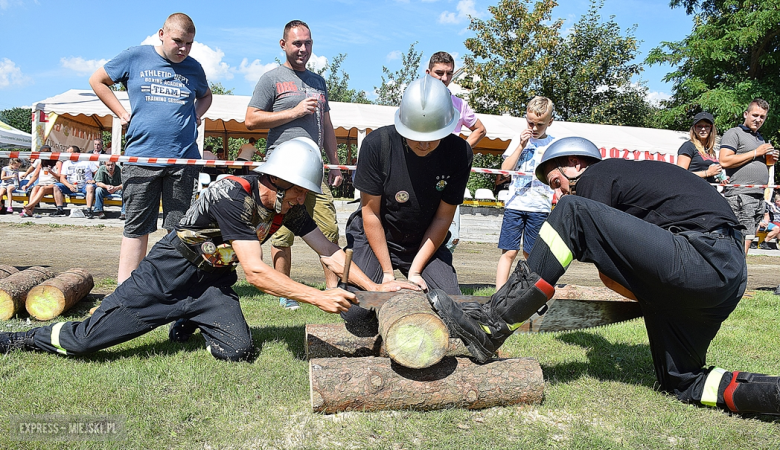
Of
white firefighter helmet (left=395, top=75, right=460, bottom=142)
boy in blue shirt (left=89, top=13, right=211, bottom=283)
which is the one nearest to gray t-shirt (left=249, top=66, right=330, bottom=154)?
boy in blue shirt (left=89, top=13, right=211, bottom=283)

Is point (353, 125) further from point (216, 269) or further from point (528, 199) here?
point (216, 269)

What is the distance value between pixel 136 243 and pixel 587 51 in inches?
1029

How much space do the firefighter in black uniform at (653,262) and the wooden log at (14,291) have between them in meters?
3.34

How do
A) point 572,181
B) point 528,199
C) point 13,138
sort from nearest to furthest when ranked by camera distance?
point 572,181 → point 528,199 → point 13,138

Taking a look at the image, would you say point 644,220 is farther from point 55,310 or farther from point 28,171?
point 28,171

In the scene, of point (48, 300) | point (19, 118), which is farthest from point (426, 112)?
point (19, 118)

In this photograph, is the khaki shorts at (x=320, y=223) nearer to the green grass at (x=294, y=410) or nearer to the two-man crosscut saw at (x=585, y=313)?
the green grass at (x=294, y=410)

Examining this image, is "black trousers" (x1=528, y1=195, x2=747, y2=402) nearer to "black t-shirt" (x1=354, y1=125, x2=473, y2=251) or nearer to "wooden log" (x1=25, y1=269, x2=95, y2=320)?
"black t-shirt" (x1=354, y1=125, x2=473, y2=251)

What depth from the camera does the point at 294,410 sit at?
2.97 m

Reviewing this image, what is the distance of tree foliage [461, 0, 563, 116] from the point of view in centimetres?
2498

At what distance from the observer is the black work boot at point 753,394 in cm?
292

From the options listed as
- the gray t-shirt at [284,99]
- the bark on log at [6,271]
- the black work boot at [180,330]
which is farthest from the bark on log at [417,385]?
the bark on log at [6,271]

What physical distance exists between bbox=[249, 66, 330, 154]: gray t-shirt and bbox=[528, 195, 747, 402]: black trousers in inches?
Result: 106

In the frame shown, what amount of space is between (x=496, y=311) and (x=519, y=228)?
2.51 m
